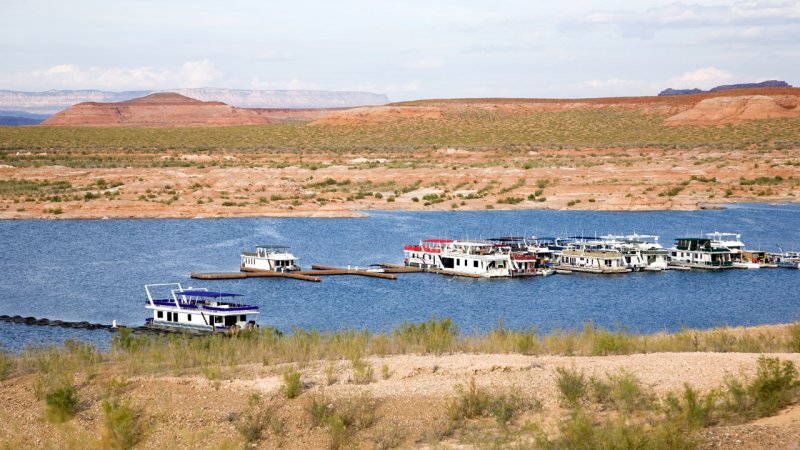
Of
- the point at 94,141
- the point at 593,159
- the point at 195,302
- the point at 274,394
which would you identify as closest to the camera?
the point at 274,394

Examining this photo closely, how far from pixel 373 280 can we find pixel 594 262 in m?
12.3

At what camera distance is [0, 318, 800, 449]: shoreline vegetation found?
1566 centimetres

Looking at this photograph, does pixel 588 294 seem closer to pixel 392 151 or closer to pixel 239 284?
pixel 239 284

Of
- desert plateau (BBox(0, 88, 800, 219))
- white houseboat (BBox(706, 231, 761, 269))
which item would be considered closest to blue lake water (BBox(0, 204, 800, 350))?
white houseboat (BBox(706, 231, 761, 269))

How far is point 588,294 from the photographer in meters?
46.5

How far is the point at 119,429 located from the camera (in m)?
16.0

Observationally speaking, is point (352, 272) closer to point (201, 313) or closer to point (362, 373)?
point (201, 313)

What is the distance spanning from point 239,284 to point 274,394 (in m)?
30.3

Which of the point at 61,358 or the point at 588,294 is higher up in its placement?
the point at 61,358

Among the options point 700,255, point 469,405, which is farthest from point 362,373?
point 700,255

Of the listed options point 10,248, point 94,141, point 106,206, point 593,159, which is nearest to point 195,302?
point 10,248

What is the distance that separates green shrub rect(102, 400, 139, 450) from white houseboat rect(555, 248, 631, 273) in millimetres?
39536

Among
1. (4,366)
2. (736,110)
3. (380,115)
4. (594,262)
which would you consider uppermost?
(736,110)

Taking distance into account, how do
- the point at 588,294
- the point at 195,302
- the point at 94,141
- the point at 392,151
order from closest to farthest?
the point at 195,302 → the point at 588,294 → the point at 392,151 → the point at 94,141
